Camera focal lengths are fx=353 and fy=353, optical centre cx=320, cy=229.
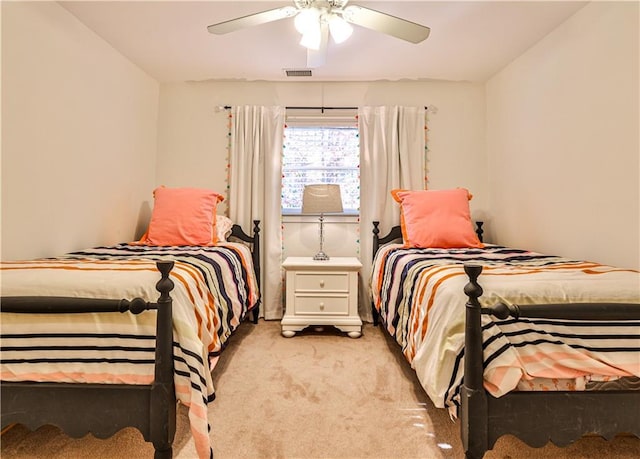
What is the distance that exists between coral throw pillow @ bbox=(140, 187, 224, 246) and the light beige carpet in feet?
2.96

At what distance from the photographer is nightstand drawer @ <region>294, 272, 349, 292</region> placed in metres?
2.72

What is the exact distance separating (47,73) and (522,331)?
2717 mm

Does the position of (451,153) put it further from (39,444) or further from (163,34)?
(39,444)

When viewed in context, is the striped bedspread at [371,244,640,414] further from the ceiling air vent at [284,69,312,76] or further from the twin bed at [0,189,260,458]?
the ceiling air vent at [284,69,312,76]

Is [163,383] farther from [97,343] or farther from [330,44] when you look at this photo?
[330,44]

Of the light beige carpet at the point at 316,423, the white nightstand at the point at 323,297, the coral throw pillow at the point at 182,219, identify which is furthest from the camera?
the white nightstand at the point at 323,297

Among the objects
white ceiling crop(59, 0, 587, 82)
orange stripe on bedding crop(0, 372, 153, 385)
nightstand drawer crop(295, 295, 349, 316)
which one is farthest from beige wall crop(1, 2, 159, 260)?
nightstand drawer crop(295, 295, 349, 316)

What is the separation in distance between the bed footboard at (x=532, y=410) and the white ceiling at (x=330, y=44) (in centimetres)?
191

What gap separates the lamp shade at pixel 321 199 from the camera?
289 cm

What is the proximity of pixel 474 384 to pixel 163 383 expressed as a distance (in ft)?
3.24

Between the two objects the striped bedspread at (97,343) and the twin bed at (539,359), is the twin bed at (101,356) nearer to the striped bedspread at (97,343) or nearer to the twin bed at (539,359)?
the striped bedspread at (97,343)

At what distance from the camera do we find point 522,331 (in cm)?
115

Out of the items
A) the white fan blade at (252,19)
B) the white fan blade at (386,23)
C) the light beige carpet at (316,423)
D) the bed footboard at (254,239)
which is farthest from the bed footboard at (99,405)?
the bed footboard at (254,239)

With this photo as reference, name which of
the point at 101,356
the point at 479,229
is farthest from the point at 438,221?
the point at 101,356
